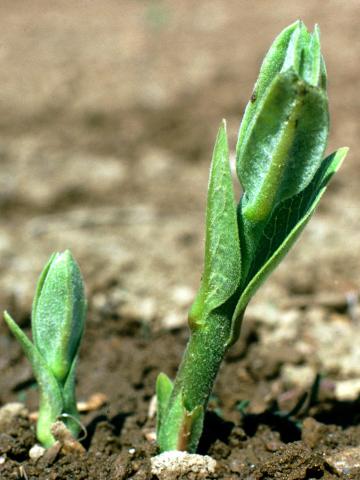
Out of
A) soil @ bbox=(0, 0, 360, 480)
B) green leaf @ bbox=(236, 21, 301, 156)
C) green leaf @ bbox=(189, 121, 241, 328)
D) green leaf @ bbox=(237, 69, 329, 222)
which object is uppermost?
green leaf @ bbox=(236, 21, 301, 156)

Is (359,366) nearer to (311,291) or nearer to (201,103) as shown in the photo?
(311,291)

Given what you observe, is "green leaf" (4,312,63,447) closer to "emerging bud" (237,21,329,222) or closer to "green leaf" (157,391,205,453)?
"green leaf" (157,391,205,453)

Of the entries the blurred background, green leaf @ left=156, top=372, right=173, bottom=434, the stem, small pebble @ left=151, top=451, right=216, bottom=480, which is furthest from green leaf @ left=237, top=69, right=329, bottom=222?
the blurred background

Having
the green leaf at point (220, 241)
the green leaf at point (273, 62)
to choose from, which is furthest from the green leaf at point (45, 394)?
the green leaf at point (273, 62)

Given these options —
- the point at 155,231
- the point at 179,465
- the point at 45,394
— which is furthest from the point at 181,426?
the point at 155,231

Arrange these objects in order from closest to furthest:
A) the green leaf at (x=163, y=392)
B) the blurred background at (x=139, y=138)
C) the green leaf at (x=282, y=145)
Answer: the green leaf at (x=282, y=145), the green leaf at (x=163, y=392), the blurred background at (x=139, y=138)

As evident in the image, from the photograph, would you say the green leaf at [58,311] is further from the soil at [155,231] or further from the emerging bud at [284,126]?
the emerging bud at [284,126]

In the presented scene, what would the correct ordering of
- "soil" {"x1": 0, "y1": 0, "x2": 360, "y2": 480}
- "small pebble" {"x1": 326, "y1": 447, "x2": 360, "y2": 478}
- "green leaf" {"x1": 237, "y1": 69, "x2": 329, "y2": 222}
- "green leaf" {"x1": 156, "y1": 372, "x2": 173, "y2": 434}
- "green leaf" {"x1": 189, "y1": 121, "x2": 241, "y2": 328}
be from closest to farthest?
"green leaf" {"x1": 237, "y1": 69, "x2": 329, "y2": 222}, "green leaf" {"x1": 189, "y1": 121, "x2": 241, "y2": 328}, "small pebble" {"x1": 326, "y1": 447, "x2": 360, "y2": 478}, "green leaf" {"x1": 156, "y1": 372, "x2": 173, "y2": 434}, "soil" {"x1": 0, "y1": 0, "x2": 360, "y2": 480}
